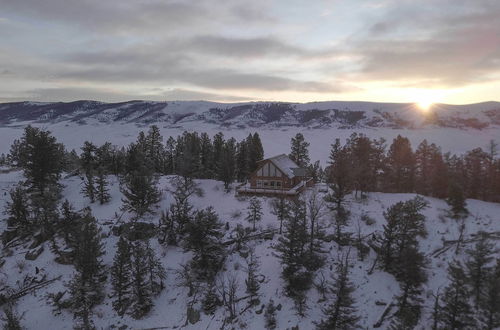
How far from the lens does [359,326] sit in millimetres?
29750

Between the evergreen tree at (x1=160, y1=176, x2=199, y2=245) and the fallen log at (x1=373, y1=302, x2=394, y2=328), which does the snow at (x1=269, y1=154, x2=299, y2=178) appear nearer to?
the evergreen tree at (x1=160, y1=176, x2=199, y2=245)

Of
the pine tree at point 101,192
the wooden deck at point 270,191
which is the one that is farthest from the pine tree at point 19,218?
the wooden deck at point 270,191

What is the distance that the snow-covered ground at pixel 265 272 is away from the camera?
32625 mm

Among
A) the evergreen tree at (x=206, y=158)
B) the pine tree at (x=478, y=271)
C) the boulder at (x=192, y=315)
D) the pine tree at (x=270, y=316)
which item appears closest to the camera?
the pine tree at (x=478, y=271)

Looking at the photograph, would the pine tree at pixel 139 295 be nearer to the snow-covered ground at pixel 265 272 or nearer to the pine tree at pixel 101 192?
the snow-covered ground at pixel 265 272

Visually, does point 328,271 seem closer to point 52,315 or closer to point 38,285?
point 52,315

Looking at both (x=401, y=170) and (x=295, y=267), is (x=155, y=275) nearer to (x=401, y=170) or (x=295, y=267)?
(x=295, y=267)

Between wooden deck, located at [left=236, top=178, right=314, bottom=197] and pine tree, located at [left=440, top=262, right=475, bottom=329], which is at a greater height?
wooden deck, located at [left=236, top=178, right=314, bottom=197]

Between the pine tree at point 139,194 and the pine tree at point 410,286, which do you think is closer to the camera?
the pine tree at point 410,286

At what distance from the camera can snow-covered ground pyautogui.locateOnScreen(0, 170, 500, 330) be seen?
1284 inches

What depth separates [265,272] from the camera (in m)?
37.3

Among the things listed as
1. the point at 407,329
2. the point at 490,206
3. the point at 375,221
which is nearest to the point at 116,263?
the point at 407,329

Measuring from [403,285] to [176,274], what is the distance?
26.6 metres

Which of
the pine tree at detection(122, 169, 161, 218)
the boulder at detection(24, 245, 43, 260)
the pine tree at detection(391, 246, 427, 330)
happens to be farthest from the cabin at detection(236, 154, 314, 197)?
the boulder at detection(24, 245, 43, 260)
